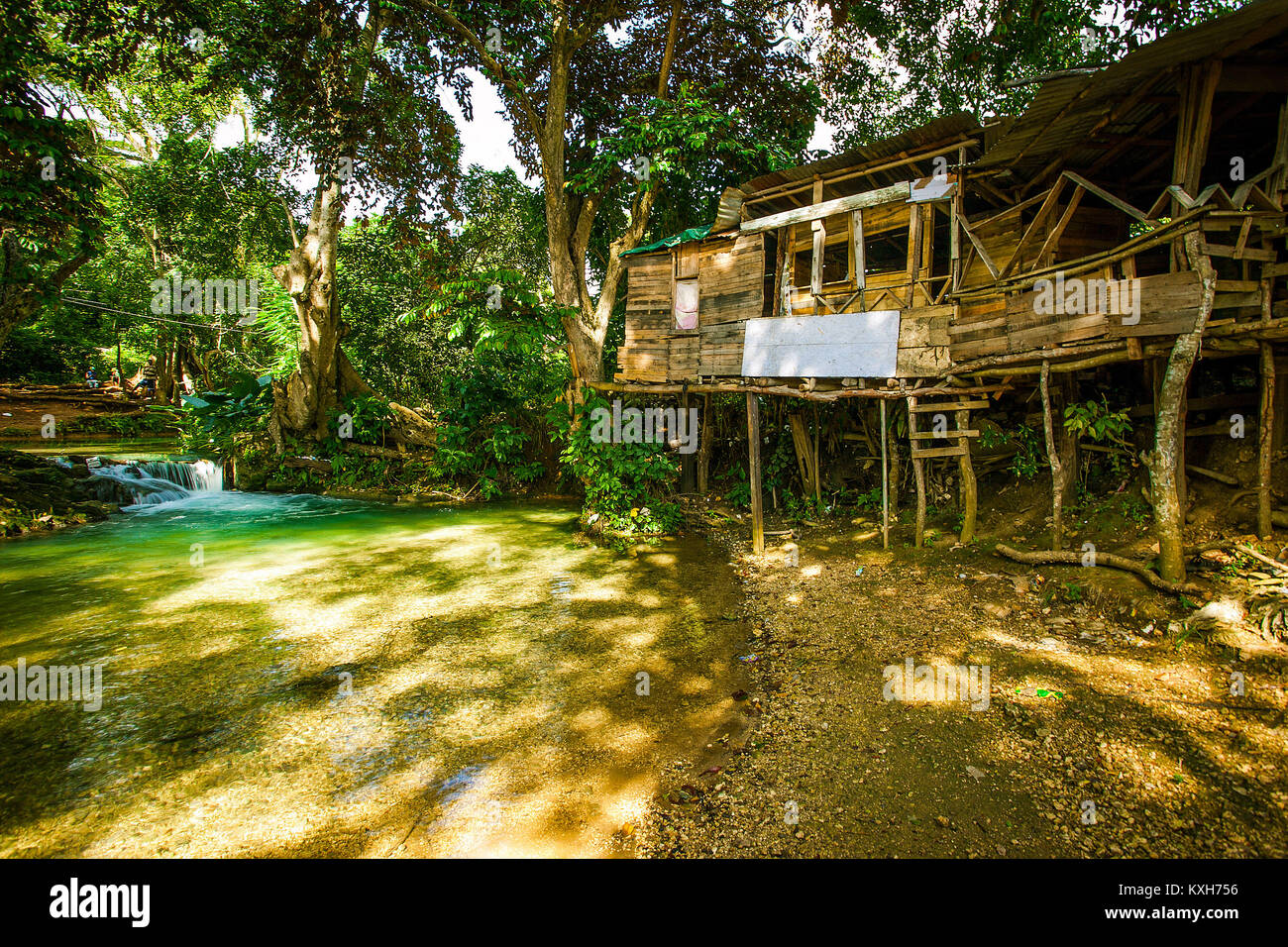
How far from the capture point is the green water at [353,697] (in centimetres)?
386

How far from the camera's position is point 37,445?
19.7 m

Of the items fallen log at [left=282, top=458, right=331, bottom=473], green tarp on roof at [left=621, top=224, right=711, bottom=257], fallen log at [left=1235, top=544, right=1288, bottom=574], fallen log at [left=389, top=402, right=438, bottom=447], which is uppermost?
green tarp on roof at [left=621, top=224, right=711, bottom=257]

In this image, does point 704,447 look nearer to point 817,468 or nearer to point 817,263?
point 817,468

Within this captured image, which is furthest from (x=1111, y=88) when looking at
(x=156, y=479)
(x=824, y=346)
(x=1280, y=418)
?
(x=156, y=479)

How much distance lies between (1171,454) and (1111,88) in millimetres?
4146

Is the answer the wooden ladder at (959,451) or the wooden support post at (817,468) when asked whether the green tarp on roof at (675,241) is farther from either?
the wooden ladder at (959,451)

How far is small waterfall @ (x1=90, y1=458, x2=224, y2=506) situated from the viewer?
1512 centimetres

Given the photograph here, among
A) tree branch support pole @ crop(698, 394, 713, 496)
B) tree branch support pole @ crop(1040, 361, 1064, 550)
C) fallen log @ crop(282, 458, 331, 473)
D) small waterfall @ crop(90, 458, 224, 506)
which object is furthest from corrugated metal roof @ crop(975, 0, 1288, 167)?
small waterfall @ crop(90, 458, 224, 506)

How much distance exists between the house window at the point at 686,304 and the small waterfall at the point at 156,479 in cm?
1565

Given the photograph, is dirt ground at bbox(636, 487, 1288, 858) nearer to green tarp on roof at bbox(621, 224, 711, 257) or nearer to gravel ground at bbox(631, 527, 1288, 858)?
gravel ground at bbox(631, 527, 1288, 858)

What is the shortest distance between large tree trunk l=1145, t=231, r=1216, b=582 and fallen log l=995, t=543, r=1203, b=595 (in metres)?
0.13

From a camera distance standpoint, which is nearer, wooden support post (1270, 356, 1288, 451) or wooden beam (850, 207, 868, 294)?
wooden support post (1270, 356, 1288, 451)

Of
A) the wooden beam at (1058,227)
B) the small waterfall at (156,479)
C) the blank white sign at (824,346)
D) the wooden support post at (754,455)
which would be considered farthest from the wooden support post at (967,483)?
the small waterfall at (156,479)

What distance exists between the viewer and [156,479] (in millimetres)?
16609
